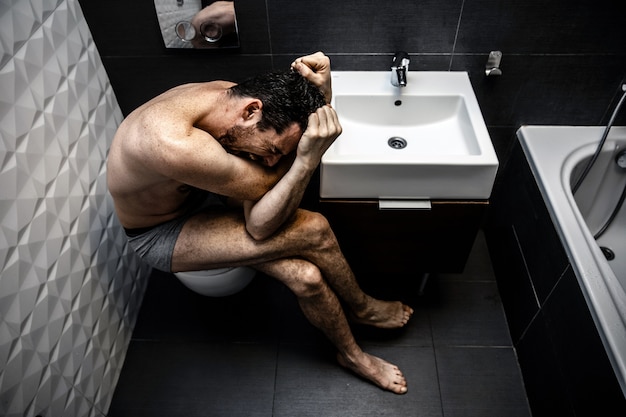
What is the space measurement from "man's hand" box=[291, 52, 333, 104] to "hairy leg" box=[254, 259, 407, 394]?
0.54 m

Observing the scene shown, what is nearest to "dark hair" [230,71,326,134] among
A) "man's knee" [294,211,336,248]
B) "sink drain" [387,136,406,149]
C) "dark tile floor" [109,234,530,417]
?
"man's knee" [294,211,336,248]

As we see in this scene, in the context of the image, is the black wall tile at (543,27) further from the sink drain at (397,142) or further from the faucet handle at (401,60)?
the sink drain at (397,142)

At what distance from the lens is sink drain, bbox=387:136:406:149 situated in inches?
61.7

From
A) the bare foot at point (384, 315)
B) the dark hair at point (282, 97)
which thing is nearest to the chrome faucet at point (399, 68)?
the dark hair at point (282, 97)

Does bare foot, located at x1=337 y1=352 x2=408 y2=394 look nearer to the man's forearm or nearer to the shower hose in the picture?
the man's forearm

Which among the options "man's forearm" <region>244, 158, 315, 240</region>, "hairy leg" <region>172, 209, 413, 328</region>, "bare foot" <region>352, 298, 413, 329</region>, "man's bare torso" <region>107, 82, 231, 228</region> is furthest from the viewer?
"bare foot" <region>352, 298, 413, 329</region>

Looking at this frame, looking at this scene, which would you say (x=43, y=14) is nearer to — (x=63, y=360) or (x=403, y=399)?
(x=63, y=360)

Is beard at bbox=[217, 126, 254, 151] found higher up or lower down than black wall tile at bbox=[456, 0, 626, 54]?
lower down

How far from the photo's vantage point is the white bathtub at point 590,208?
1171 millimetres

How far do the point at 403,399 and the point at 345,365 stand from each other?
23cm

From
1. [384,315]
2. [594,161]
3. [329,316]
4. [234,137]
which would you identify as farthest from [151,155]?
[594,161]

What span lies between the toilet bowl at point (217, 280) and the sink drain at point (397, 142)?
0.68 meters

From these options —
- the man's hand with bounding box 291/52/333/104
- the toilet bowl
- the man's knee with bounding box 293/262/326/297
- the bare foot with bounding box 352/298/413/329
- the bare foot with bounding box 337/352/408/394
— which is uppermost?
the man's hand with bounding box 291/52/333/104

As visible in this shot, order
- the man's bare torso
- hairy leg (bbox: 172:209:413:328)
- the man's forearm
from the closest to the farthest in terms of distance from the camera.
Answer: the man's bare torso, the man's forearm, hairy leg (bbox: 172:209:413:328)
